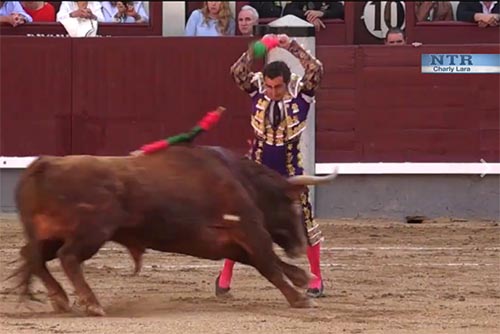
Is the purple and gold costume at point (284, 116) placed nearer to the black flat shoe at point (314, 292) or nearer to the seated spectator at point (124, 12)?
the black flat shoe at point (314, 292)

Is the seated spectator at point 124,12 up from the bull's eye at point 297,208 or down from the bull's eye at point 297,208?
up

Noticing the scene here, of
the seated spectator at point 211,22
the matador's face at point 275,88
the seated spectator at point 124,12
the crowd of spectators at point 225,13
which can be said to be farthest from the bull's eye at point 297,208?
the seated spectator at point 124,12

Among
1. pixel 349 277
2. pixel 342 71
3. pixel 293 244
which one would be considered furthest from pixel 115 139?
pixel 293 244

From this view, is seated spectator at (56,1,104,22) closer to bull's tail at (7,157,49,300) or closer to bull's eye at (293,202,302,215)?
bull's eye at (293,202,302,215)

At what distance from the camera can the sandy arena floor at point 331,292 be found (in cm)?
557

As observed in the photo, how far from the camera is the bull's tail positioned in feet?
19.0

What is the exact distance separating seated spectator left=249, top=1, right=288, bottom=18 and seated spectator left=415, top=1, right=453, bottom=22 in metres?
1.11

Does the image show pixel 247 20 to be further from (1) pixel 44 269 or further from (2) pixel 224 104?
(1) pixel 44 269

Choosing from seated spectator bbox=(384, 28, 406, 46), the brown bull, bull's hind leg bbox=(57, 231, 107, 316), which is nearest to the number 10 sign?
seated spectator bbox=(384, 28, 406, 46)

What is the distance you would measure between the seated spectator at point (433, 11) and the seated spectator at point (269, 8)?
1108 millimetres

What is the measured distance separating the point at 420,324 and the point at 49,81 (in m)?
5.30

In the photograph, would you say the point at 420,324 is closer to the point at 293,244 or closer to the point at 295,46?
the point at 293,244

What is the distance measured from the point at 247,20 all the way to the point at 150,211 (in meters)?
4.79

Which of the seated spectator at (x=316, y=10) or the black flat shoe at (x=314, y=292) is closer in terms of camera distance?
the black flat shoe at (x=314, y=292)
